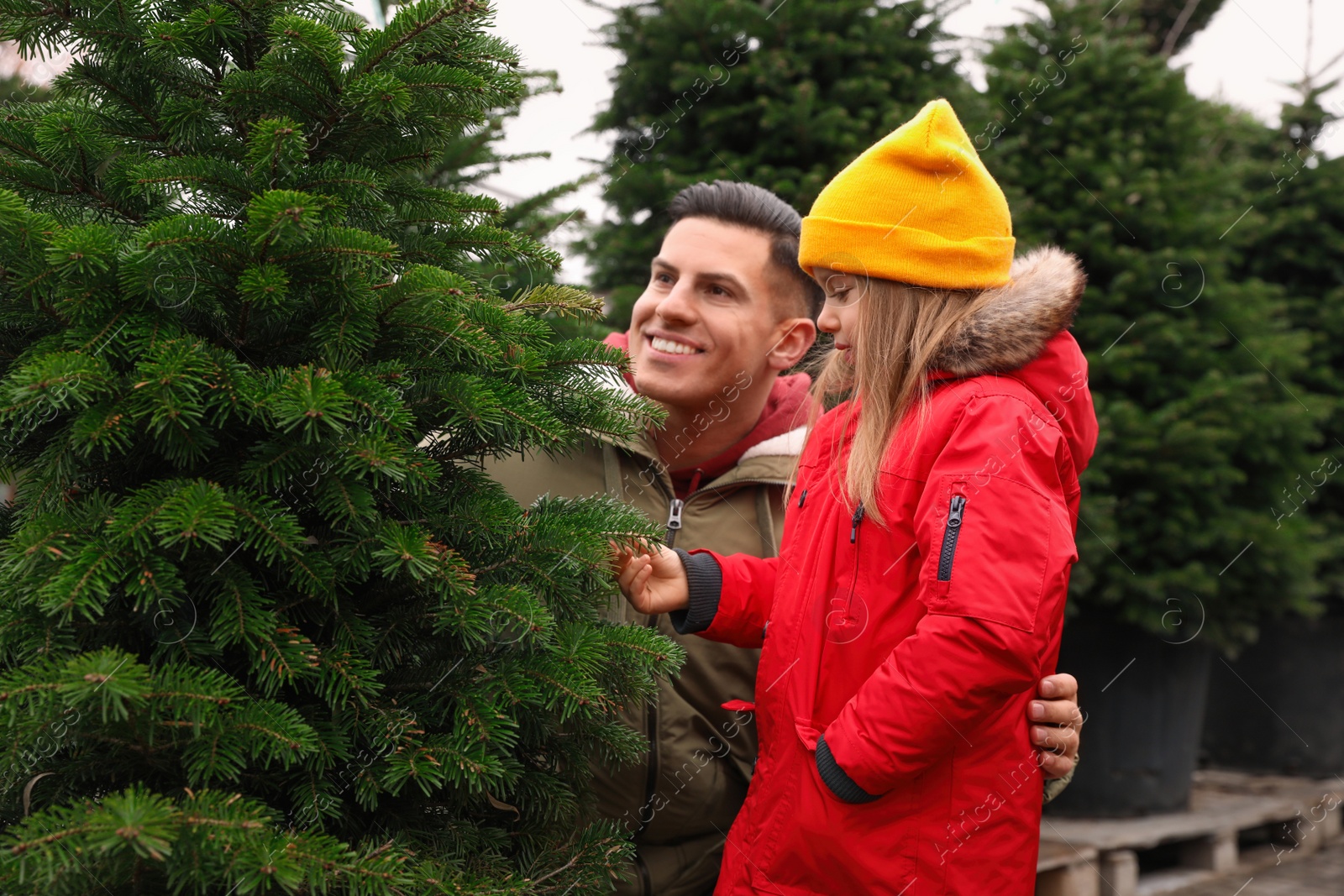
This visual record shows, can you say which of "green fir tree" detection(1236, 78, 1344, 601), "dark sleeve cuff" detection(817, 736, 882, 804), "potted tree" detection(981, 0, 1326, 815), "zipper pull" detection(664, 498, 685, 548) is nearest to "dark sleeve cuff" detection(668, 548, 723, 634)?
"zipper pull" detection(664, 498, 685, 548)

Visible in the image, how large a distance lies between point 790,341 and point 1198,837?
350cm

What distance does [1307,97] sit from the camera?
6.34m

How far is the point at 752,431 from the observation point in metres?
2.57

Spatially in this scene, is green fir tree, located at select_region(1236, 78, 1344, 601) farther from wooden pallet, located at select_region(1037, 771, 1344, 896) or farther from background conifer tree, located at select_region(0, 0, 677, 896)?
background conifer tree, located at select_region(0, 0, 677, 896)

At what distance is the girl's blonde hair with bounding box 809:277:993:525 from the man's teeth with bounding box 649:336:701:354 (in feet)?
2.22

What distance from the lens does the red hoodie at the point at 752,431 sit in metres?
2.49

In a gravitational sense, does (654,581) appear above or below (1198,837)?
above

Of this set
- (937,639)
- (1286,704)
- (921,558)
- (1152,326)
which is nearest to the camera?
(937,639)

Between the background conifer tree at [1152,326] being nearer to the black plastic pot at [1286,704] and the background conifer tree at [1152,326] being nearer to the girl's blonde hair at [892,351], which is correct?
the black plastic pot at [1286,704]

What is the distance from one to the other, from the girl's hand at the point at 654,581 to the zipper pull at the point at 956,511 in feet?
1.71

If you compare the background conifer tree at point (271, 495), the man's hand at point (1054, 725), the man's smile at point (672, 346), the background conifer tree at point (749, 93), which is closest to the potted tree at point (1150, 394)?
the background conifer tree at point (749, 93)

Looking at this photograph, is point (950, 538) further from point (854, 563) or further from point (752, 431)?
point (752, 431)

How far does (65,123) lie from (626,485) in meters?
1.35

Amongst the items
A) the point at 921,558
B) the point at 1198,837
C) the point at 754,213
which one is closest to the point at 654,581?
the point at 921,558
